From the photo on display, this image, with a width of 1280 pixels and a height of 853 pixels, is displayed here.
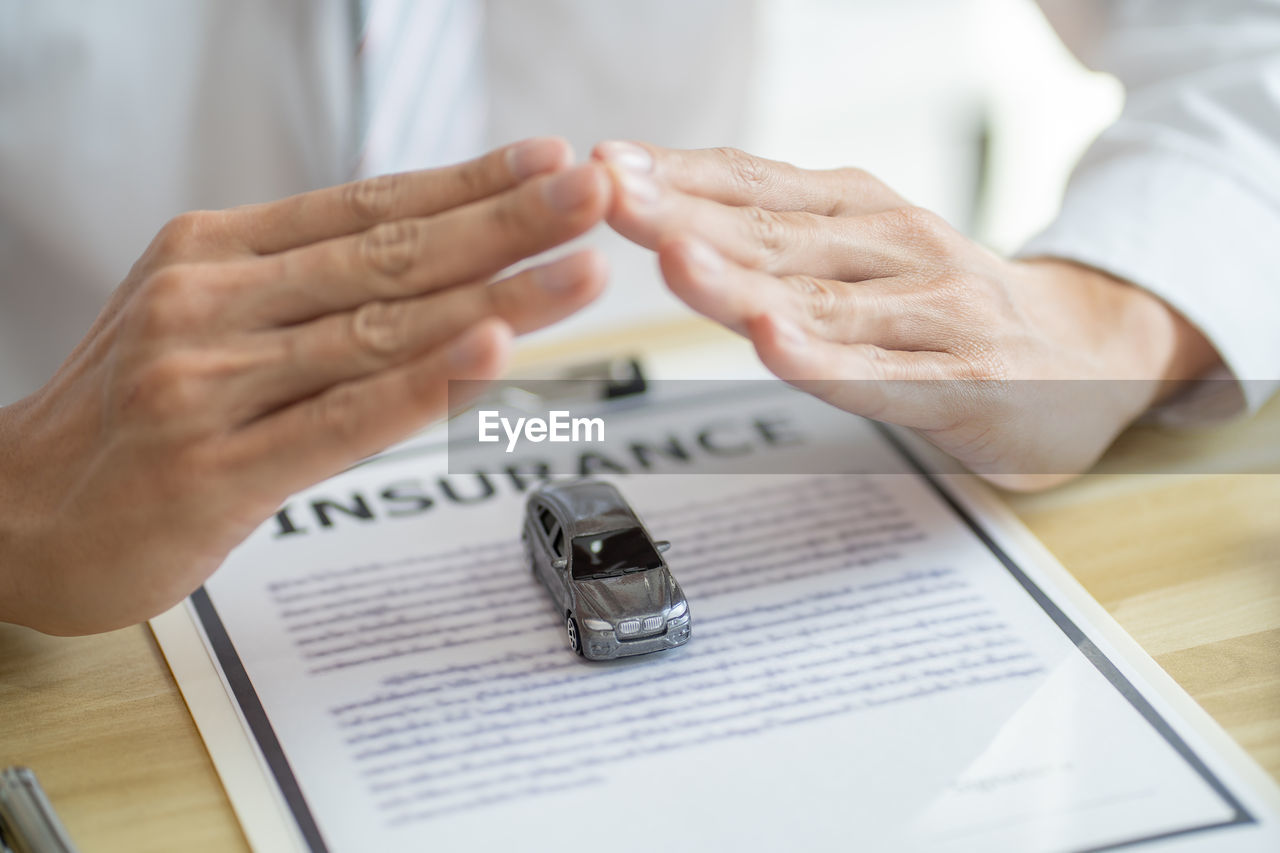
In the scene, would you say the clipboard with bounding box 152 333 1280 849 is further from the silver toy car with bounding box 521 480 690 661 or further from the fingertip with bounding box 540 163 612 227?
the fingertip with bounding box 540 163 612 227

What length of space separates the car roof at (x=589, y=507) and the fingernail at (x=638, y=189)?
21cm

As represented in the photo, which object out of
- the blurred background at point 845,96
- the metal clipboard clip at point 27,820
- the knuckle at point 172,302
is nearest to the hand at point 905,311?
Result: the knuckle at point 172,302

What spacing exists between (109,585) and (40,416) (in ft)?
0.44

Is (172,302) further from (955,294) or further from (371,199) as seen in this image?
(955,294)

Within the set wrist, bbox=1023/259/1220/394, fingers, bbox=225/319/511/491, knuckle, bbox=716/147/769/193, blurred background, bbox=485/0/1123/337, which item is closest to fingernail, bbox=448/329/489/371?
fingers, bbox=225/319/511/491

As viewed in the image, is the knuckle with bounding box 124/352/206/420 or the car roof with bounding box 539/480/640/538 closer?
the knuckle with bounding box 124/352/206/420

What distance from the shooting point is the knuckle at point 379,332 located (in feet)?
1.91

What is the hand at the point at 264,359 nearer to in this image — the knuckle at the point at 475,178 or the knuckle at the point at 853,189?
the knuckle at the point at 475,178

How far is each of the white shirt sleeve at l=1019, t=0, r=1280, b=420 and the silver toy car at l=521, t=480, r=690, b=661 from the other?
0.43 m

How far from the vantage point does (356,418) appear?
1.86 ft

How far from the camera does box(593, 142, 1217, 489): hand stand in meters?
0.61

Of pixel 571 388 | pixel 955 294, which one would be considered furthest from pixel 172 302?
pixel 955 294

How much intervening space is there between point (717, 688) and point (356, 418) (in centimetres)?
26

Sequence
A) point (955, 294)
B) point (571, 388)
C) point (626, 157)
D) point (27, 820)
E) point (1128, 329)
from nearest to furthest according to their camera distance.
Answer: point (27, 820)
point (626, 157)
point (955, 294)
point (1128, 329)
point (571, 388)
